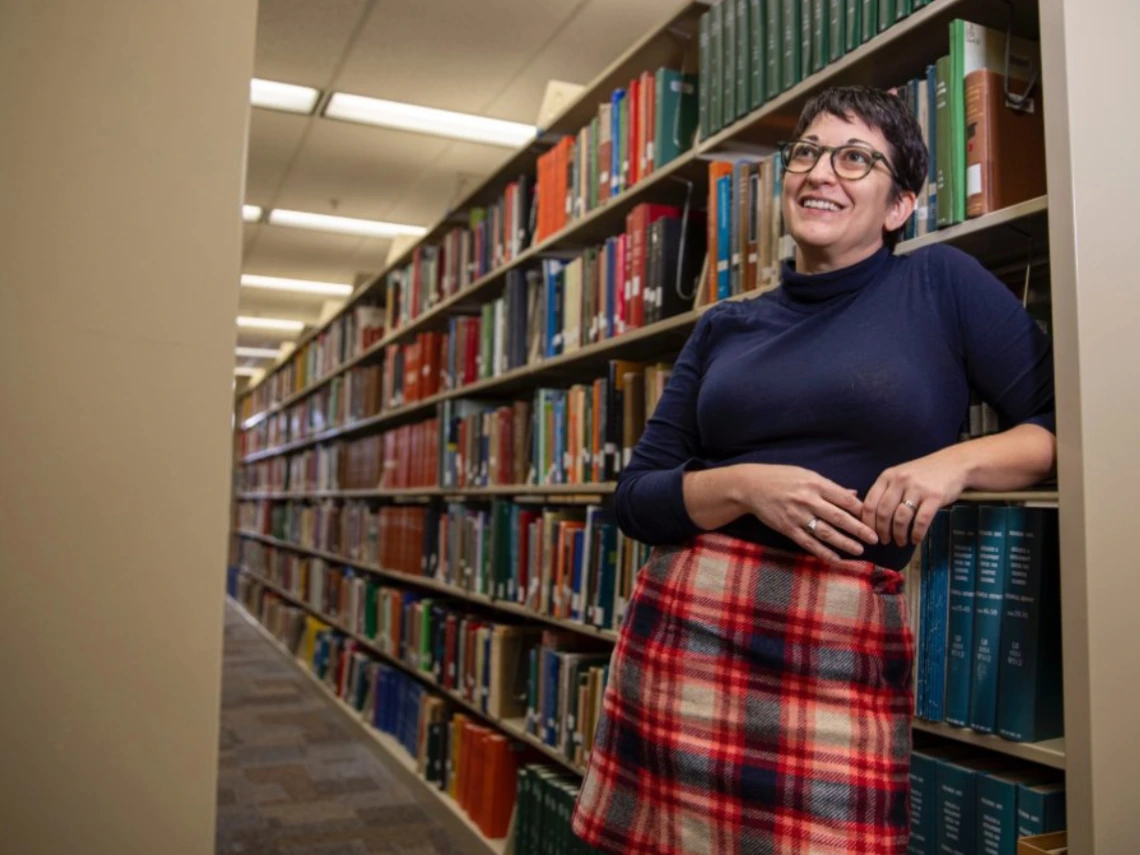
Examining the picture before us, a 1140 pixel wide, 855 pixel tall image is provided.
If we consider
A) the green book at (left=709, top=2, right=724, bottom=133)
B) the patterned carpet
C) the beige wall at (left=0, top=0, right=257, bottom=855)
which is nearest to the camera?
the beige wall at (left=0, top=0, right=257, bottom=855)

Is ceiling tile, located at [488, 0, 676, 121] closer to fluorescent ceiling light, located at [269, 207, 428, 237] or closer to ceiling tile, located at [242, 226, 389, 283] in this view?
fluorescent ceiling light, located at [269, 207, 428, 237]

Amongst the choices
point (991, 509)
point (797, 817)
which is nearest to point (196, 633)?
point (797, 817)

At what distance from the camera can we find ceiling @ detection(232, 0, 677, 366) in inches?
137

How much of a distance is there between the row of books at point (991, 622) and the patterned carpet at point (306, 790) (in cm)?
219

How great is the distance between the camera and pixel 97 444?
37.7 inches

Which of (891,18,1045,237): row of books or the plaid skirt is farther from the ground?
(891,18,1045,237): row of books

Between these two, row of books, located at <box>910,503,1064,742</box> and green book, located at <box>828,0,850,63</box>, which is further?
green book, located at <box>828,0,850,63</box>

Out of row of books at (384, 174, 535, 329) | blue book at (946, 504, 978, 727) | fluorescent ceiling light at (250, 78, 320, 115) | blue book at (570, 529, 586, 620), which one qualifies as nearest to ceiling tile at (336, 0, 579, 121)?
fluorescent ceiling light at (250, 78, 320, 115)

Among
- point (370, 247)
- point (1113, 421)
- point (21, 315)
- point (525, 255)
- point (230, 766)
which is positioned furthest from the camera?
point (370, 247)

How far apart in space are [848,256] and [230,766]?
143 inches

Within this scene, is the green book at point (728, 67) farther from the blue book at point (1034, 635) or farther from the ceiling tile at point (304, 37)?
the ceiling tile at point (304, 37)

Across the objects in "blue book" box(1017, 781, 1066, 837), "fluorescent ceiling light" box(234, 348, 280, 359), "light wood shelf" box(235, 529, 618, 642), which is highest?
"fluorescent ceiling light" box(234, 348, 280, 359)

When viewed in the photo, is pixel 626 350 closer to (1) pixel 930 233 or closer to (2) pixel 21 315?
(1) pixel 930 233

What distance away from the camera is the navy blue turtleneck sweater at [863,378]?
1125 mm
